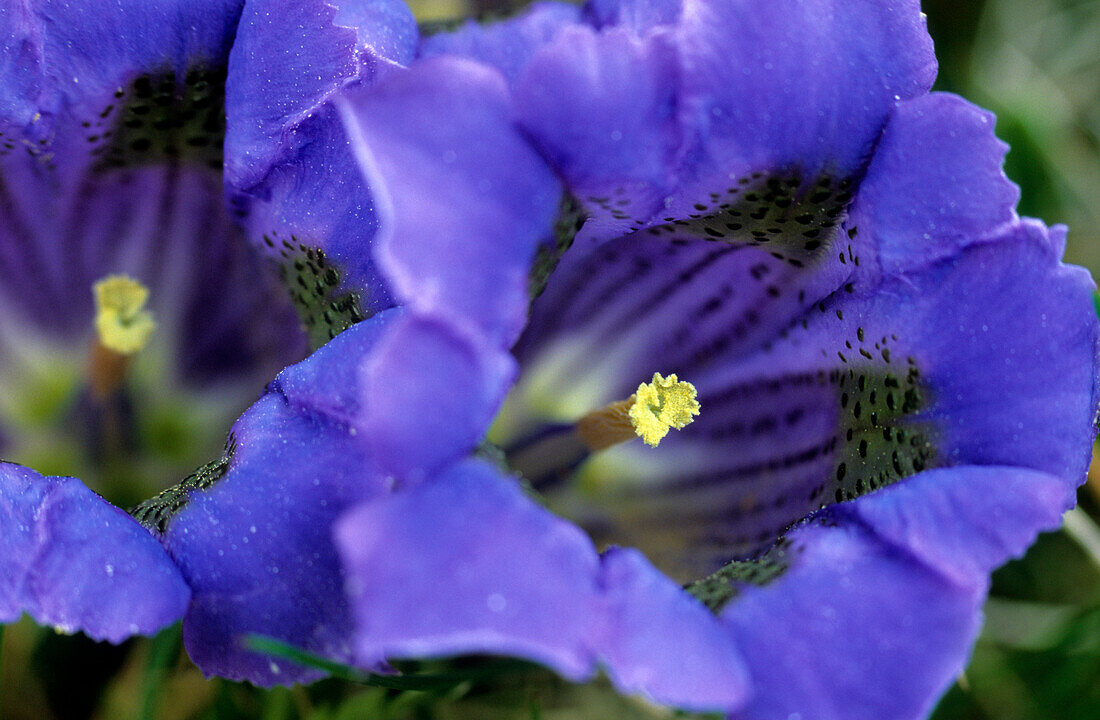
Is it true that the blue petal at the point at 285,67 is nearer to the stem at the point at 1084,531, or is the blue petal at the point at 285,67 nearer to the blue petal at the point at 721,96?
the blue petal at the point at 721,96

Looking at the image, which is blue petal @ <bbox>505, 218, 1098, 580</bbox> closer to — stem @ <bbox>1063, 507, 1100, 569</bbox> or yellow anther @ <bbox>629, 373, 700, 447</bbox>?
yellow anther @ <bbox>629, 373, 700, 447</bbox>

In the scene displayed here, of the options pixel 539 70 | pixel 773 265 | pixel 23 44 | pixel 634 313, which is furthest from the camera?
pixel 634 313

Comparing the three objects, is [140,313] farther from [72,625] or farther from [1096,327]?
[1096,327]

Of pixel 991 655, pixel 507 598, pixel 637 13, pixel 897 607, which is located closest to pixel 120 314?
pixel 637 13

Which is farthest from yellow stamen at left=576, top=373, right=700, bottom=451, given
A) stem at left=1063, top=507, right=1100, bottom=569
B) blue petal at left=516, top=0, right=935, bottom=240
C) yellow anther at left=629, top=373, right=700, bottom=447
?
stem at left=1063, top=507, right=1100, bottom=569

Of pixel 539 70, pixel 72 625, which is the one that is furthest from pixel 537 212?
pixel 72 625

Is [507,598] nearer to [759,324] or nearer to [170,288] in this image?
[759,324]

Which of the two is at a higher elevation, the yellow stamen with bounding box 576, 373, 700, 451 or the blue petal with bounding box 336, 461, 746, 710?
the blue petal with bounding box 336, 461, 746, 710
